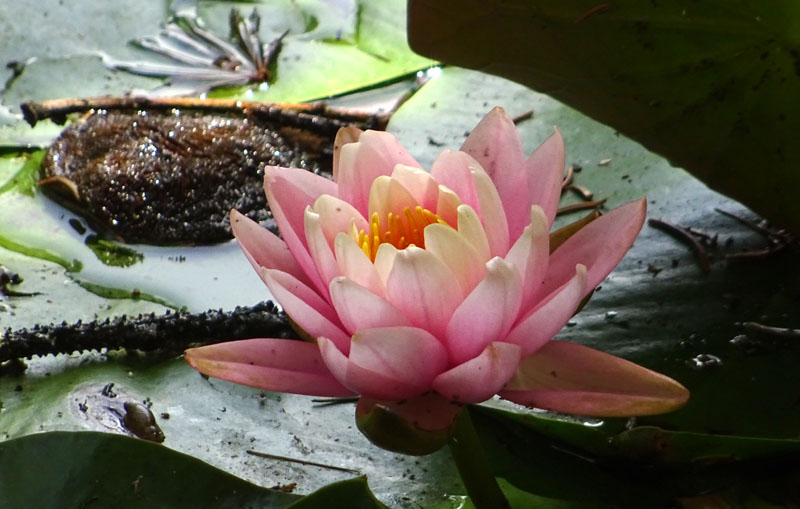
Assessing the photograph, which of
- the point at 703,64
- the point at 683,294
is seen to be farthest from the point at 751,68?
the point at 683,294

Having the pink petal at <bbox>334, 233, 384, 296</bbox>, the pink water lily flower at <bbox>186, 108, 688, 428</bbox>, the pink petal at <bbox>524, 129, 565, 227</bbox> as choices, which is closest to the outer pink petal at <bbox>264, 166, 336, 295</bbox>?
the pink water lily flower at <bbox>186, 108, 688, 428</bbox>

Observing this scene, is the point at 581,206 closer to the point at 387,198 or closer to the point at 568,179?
the point at 568,179

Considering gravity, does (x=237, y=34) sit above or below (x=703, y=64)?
below

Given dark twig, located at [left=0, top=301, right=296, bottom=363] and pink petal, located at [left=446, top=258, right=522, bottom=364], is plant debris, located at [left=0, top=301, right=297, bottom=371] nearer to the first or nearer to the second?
dark twig, located at [left=0, top=301, right=296, bottom=363]

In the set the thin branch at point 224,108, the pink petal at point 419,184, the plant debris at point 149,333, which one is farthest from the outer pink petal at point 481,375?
the thin branch at point 224,108

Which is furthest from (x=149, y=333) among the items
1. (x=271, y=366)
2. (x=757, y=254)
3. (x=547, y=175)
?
(x=757, y=254)

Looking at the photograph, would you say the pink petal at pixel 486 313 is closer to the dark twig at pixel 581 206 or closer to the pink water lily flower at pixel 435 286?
the pink water lily flower at pixel 435 286

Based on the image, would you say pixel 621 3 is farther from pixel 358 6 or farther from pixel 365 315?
pixel 358 6
